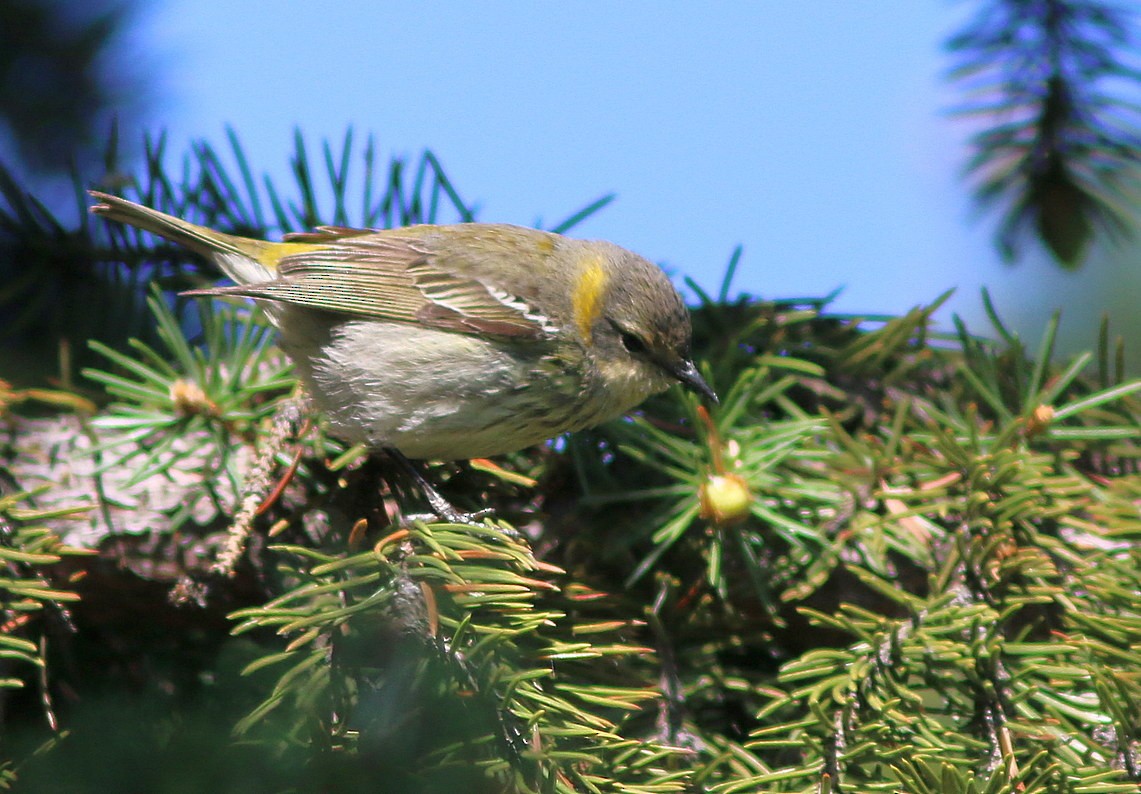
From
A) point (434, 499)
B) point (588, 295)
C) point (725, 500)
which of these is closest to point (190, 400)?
point (434, 499)

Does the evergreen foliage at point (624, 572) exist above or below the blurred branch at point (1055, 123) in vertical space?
below

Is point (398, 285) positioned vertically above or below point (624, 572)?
above

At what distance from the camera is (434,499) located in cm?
233

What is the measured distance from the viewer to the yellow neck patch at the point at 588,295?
326 cm

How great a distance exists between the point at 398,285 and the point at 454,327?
291mm

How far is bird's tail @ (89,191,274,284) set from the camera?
264 centimetres

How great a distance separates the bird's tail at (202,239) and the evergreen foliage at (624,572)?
0.12m

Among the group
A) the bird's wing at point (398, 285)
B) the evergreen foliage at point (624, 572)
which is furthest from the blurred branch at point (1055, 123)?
the bird's wing at point (398, 285)

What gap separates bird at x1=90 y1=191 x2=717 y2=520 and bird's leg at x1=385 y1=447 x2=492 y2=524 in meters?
0.04

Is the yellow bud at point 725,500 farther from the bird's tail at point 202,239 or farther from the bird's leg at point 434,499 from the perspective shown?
the bird's tail at point 202,239

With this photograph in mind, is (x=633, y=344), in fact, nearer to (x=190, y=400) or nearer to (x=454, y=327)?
(x=454, y=327)

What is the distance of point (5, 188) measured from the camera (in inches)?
107

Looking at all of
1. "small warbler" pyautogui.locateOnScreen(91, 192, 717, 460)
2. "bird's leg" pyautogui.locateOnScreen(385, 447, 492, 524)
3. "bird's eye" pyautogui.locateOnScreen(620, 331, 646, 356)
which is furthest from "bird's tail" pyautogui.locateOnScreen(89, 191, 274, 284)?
"bird's eye" pyautogui.locateOnScreen(620, 331, 646, 356)

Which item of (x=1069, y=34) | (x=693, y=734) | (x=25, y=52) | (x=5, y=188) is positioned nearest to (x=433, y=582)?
(x=693, y=734)
